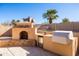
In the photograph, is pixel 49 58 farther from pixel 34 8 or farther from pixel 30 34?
pixel 30 34

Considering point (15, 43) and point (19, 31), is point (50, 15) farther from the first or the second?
point (19, 31)

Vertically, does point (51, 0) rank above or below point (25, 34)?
above

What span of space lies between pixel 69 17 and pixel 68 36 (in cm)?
59

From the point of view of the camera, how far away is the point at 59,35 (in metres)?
4.14

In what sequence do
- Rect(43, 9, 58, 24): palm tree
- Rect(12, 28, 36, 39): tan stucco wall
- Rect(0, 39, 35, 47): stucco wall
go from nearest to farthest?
Rect(43, 9, 58, 24): palm tree, Rect(0, 39, 35, 47): stucco wall, Rect(12, 28, 36, 39): tan stucco wall

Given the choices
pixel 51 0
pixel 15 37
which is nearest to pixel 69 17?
pixel 51 0

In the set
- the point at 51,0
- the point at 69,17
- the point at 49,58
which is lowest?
the point at 49,58

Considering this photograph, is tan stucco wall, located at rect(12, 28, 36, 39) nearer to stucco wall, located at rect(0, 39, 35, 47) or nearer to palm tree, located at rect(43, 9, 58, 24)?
stucco wall, located at rect(0, 39, 35, 47)

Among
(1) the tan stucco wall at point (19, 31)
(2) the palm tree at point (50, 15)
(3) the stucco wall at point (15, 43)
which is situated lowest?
(3) the stucco wall at point (15, 43)

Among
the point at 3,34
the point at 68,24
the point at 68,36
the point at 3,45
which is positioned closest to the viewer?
the point at 68,36

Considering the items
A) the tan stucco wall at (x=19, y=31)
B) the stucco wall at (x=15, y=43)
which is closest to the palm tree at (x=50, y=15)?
the stucco wall at (x=15, y=43)

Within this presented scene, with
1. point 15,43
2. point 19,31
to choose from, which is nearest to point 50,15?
point 15,43

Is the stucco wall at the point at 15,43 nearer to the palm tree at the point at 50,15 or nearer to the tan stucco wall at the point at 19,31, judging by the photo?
the tan stucco wall at the point at 19,31

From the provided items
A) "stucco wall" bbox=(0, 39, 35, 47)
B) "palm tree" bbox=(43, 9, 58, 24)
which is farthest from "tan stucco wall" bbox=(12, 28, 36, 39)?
"palm tree" bbox=(43, 9, 58, 24)
